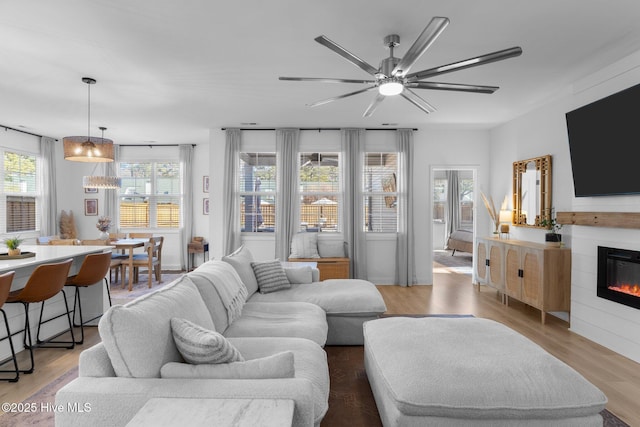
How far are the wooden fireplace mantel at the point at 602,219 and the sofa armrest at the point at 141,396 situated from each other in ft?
10.7

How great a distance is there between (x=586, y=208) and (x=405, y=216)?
9.32ft

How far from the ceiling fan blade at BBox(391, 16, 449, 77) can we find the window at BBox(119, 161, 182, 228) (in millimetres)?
6420

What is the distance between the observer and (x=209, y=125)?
6102 mm

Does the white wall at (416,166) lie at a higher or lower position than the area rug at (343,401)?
higher

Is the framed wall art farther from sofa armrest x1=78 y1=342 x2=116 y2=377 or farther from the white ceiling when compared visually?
sofa armrest x1=78 y1=342 x2=116 y2=377

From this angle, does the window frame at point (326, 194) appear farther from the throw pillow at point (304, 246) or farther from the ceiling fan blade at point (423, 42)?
the ceiling fan blade at point (423, 42)

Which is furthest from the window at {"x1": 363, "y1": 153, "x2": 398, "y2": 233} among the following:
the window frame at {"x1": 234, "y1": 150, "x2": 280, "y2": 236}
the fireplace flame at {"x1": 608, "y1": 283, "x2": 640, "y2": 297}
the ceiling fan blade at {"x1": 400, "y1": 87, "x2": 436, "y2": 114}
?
→ the fireplace flame at {"x1": 608, "y1": 283, "x2": 640, "y2": 297}

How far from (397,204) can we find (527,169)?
2.06 m

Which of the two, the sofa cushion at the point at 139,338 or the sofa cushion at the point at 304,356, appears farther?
the sofa cushion at the point at 304,356

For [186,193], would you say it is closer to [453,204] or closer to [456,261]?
[456,261]

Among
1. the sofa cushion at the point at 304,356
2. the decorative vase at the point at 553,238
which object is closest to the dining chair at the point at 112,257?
the sofa cushion at the point at 304,356

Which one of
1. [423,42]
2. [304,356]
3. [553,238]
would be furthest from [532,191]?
[304,356]

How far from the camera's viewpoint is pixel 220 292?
8.78 feet

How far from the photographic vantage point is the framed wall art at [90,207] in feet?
25.5
